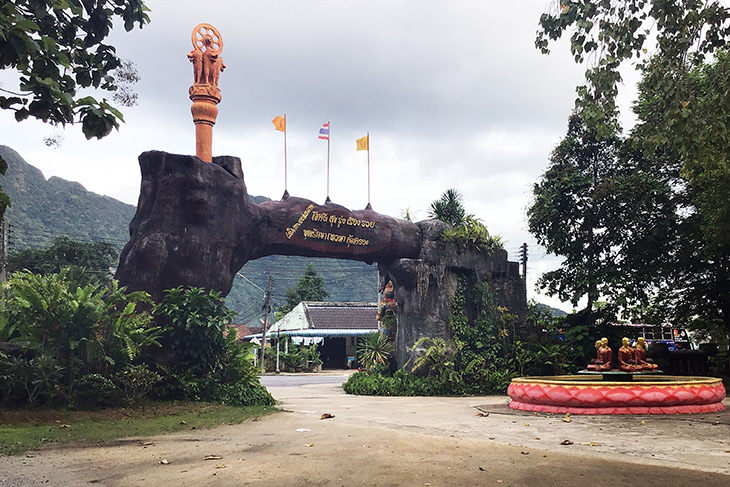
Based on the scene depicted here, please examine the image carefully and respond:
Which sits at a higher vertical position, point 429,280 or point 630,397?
point 429,280

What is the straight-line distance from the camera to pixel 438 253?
1827 centimetres

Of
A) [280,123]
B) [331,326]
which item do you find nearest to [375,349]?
[280,123]

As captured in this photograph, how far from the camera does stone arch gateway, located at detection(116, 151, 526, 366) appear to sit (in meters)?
13.4

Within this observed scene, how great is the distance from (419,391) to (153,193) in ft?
28.4

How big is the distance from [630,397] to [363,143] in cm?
1070

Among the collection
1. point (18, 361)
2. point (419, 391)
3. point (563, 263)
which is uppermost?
point (563, 263)

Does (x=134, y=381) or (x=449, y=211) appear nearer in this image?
(x=134, y=381)

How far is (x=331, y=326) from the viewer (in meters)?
38.4

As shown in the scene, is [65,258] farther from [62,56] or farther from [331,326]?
[62,56]

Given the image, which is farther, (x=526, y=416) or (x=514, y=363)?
(x=514, y=363)

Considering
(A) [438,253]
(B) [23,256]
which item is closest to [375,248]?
(A) [438,253]

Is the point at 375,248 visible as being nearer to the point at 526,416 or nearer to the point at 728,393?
the point at 526,416

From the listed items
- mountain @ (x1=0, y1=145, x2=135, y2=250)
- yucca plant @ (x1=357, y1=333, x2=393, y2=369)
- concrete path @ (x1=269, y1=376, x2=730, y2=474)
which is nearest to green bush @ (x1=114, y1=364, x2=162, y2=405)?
concrete path @ (x1=269, y1=376, x2=730, y2=474)

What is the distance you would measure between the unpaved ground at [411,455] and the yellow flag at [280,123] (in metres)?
9.04
